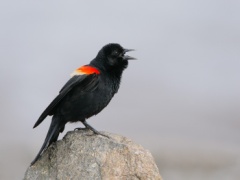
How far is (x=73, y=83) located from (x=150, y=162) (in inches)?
77.3

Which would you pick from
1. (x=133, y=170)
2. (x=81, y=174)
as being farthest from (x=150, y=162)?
(x=81, y=174)

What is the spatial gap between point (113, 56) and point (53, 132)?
75.8 inches

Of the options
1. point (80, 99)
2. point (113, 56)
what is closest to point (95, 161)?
point (80, 99)

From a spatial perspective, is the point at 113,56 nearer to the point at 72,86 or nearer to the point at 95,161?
the point at 72,86

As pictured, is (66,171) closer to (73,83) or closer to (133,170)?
(133,170)

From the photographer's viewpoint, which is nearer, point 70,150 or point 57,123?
point 70,150

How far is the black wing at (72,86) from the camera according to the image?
7.21 m

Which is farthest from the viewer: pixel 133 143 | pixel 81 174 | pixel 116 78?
pixel 116 78

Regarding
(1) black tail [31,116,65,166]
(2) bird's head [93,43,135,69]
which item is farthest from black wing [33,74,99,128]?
(2) bird's head [93,43,135,69]

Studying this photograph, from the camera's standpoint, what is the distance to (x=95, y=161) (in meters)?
6.54

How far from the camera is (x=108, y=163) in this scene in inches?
257

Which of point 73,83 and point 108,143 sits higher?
point 73,83

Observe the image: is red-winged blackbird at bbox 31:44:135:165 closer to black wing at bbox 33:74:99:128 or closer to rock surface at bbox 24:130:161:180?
black wing at bbox 33:74:99:128

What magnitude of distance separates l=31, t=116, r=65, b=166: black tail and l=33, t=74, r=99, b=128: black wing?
0.20m
